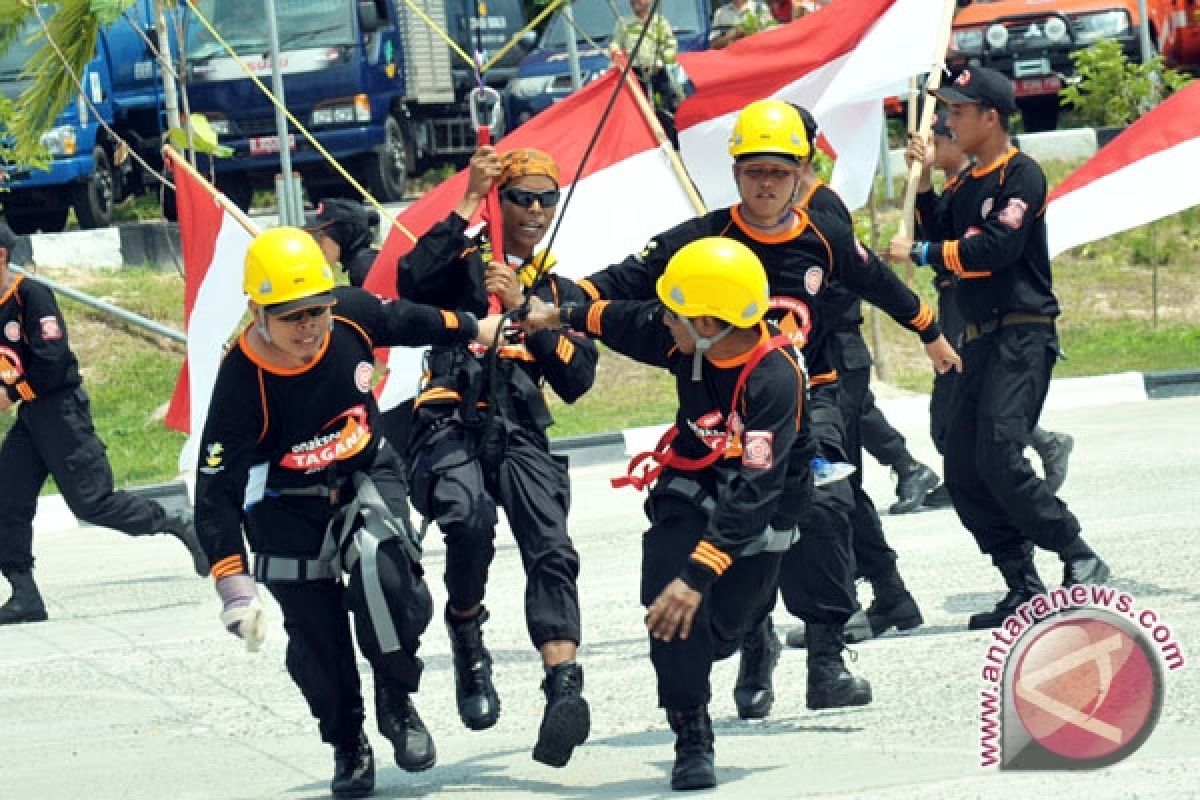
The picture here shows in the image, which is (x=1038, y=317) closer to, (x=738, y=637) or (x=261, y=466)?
(x=738, y=637)

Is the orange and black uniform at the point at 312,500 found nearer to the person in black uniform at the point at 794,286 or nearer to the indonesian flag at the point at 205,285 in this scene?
the person in black uniform at the point at 794,286

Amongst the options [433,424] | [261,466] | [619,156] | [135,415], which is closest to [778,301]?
[433,424]

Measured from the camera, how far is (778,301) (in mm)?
8461

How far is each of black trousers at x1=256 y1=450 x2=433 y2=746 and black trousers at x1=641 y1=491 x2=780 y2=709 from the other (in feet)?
2.30

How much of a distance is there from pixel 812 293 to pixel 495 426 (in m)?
1.20

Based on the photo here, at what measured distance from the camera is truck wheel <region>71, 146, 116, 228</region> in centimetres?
2278

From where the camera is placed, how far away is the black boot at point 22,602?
11.7m

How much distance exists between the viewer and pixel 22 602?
1168cm

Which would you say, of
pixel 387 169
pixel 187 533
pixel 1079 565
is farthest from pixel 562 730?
pixel 387 169

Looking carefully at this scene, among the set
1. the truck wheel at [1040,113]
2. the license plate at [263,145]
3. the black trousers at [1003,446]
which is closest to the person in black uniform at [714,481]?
the black trousers at [1003,446]

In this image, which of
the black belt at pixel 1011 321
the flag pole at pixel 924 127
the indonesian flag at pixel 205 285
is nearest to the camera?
the black belt at pixel 1011 321

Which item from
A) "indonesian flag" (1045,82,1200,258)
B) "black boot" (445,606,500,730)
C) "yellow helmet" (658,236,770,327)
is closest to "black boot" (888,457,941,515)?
"indonesian flag" (1045,82,1200,258)

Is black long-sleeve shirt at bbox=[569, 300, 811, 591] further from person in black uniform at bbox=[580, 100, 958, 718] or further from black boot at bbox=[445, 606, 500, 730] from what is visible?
black boot at bbox=[445, 606, 500, 730]

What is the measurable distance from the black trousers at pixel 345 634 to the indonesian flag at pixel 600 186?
4.11m
